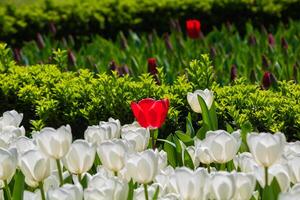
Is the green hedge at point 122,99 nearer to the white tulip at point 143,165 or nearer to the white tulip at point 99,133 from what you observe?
the white tulip at point 99,133

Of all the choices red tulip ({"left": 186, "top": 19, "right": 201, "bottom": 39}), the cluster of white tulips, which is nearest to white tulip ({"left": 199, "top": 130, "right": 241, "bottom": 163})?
the cluster of white tulips

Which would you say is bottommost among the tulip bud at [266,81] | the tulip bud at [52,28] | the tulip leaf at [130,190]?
the tulip bud at [52,28]

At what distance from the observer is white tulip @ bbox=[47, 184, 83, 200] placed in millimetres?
2840

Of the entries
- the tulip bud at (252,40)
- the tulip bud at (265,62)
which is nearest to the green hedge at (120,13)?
the tulip bud at (252,40)

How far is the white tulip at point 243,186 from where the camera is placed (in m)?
2.93

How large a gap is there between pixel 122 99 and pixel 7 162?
2748 mm

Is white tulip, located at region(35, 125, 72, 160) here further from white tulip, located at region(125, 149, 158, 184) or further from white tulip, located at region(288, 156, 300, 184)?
white tulip, located at region(288, 156, 300, 184)

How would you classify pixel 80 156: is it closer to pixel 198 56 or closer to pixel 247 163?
pixel 247 163

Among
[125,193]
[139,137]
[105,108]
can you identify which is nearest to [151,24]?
[105,108]

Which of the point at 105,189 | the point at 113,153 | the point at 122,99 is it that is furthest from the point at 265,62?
the point at 105,189

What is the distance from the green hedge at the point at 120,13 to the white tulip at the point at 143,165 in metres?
7.20

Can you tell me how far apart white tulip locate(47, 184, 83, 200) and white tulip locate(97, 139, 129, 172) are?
1.40 ft

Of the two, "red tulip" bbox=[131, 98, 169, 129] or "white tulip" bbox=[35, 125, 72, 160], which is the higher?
"white tulip" bbox=[35, 125, 72, 160]

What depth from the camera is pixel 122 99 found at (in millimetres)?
5930
